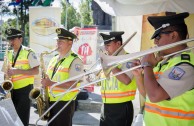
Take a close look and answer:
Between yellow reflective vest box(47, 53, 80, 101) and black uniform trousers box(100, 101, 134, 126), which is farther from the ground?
yellow reflective vest box(47, 53, 80, 101)

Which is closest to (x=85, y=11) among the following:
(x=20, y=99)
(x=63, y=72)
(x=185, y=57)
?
(x=20, y=99)

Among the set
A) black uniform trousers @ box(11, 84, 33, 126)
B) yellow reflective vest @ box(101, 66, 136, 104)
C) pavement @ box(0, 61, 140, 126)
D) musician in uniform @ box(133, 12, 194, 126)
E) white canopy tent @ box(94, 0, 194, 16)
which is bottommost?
pavement @ box(0, 61, 140, 126)

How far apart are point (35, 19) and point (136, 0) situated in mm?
4813

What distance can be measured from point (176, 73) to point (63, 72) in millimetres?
2133

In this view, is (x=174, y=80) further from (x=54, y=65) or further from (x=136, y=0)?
(x=54, y=65)

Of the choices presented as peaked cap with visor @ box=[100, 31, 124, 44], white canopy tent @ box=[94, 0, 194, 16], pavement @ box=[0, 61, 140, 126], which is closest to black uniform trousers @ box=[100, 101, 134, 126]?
peaked cap with visor @ box=[100, 31, 124, 44]

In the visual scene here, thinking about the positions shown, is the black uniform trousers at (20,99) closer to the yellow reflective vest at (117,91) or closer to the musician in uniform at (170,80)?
the yellow reflective vest at (117,91)

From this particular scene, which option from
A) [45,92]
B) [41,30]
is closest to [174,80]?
[45,92]

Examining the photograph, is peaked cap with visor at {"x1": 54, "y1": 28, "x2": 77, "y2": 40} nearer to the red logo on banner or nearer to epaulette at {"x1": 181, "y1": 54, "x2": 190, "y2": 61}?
epaulette at {"x1": 181, "y1": 54, "x2": 190, "y2": 61}

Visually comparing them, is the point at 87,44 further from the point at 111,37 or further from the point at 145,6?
the point at 111,37

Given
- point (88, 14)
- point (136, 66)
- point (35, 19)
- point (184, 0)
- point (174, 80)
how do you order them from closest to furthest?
point (174, 80) < point (136, 66) < point (184, 0) < point (35, 19) < point (88, 14)

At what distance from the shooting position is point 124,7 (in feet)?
13.5

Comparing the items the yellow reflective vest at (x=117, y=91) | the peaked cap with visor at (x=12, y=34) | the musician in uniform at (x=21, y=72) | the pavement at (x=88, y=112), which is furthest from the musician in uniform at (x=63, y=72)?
the pavement at (x=88, y=112)

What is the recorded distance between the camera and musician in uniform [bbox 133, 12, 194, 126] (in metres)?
2.08
